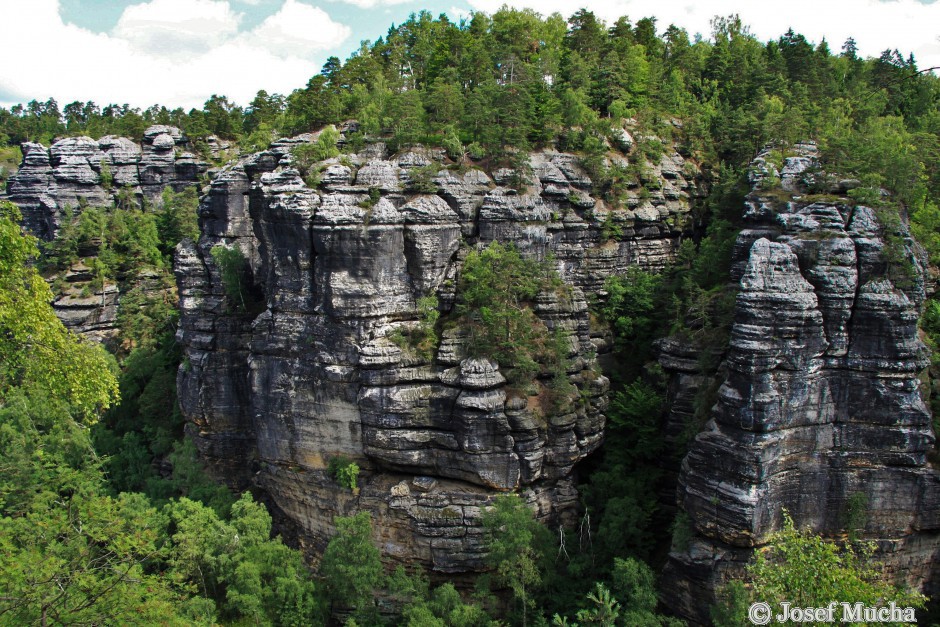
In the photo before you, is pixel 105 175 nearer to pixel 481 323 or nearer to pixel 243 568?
pixel 243 568

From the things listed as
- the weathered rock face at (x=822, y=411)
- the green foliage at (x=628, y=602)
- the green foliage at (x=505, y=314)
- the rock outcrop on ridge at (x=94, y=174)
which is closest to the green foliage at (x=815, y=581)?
the weathered rock face at (x=822, y=411)

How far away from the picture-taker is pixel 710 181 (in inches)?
1578

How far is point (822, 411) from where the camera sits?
23047 millimetres

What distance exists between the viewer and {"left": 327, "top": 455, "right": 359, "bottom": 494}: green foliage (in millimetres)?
27984

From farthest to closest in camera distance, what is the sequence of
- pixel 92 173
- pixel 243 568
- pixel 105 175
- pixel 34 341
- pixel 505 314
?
1. pixel 105 175
2. pixel 92 173
3. pixel 505 314
4. pixel 243 568
5. pixel 34 341

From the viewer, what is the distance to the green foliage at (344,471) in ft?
91.8

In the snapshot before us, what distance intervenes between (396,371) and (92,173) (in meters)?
44.5

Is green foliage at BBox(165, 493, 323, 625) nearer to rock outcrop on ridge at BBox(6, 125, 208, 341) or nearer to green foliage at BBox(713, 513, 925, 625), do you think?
green foliage at BBox(713, 513, 925, 625)

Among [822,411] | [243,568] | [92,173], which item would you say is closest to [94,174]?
[92,173]

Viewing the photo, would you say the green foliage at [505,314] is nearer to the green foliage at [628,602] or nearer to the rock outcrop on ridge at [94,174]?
the green foliage at [628,602]

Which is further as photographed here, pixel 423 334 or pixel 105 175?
pixel 105 175

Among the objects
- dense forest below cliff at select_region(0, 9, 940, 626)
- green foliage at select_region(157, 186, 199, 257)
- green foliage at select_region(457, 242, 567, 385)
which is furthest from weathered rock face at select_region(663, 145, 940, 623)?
green foliage at select_region(157, 186, 199, 257)

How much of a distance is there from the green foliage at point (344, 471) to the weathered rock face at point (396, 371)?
0.36 m

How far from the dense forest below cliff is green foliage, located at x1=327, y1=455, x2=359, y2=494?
10 centimetres
